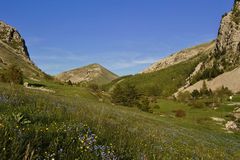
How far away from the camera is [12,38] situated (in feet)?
422

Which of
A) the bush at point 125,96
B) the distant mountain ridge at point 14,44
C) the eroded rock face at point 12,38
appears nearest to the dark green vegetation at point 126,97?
the bush at point 125,96

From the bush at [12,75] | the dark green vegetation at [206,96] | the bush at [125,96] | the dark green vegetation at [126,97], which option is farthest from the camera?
the dark green vegetation at [206,96]

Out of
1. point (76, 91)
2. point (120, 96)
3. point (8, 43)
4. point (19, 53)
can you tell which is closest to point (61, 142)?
point (76, 91)

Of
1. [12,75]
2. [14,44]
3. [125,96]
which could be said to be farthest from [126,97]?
[14,44]

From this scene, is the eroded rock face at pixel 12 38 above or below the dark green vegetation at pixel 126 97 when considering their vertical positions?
above

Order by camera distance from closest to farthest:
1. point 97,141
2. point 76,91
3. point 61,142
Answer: point 61,142 → point 97,141 → point 76,91

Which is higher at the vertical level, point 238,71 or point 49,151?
point 238,71

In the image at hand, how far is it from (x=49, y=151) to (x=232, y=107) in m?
95.3

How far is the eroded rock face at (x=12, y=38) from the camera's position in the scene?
124 m

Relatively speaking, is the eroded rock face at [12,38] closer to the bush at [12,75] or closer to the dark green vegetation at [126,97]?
the dark green vegetation at [126,97]

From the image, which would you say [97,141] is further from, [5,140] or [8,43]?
[8,43]

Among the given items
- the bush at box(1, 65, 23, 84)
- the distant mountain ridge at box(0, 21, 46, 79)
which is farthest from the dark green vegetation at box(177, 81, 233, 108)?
the bush at box(1, 65, 23, 84)

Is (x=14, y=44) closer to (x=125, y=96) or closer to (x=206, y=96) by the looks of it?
(x=125, y=96)

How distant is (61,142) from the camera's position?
5.70 meters
